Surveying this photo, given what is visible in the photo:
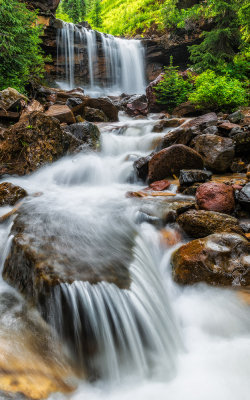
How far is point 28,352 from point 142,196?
3217 mm

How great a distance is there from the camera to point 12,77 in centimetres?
923

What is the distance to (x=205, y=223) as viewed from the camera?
3182mm

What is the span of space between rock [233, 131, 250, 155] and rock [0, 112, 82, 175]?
14.9 ft

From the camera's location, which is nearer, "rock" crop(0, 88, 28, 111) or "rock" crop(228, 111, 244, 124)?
"rock" crop(228, 111, 244, 124)

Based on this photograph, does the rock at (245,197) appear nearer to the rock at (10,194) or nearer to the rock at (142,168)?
the rock at (142,168)

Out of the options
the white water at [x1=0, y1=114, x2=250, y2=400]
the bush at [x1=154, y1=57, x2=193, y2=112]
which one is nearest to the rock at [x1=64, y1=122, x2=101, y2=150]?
the white water at [x1=0, y1=114, x2=250, y2=400]

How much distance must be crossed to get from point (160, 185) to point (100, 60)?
17.6m

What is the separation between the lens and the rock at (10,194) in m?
4.36

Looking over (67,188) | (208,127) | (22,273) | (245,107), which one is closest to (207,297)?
(22,273)

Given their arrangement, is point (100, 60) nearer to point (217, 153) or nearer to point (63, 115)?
point (63, 115)

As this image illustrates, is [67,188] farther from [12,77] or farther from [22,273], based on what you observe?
[12,77]

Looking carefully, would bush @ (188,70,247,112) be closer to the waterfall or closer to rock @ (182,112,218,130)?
rock @ (182,112,218,130)

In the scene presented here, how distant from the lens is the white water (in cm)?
184

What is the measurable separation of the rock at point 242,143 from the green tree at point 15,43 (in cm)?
816
